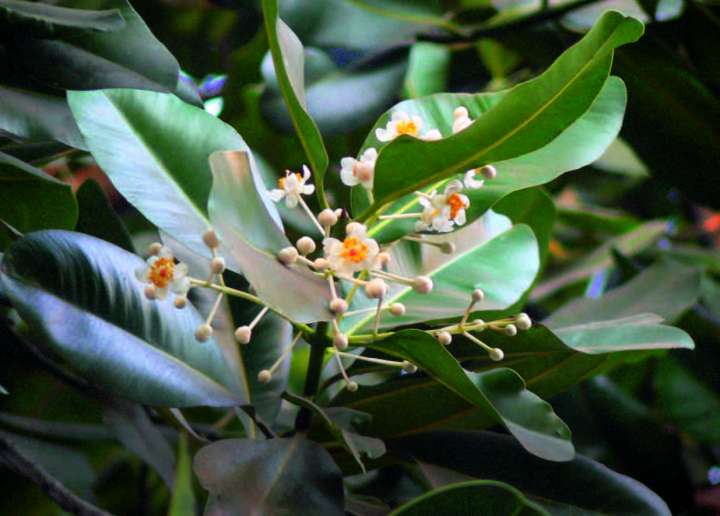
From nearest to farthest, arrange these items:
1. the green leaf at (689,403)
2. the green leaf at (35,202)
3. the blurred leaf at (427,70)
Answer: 1. the green leaf at (35,202)
2. the green leaf at (689,403)
3. the blurred leaf at (427,70)

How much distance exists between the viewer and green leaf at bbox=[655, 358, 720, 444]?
1041 millimetres

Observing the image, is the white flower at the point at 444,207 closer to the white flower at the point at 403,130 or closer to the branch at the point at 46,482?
the white flower at the point at 403,130

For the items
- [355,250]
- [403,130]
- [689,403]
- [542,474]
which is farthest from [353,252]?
[689,403]

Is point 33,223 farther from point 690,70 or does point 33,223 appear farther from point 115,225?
point 690,70

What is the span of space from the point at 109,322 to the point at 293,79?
19 cm

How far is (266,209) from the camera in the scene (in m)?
0.54

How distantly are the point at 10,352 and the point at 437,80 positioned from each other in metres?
0.71

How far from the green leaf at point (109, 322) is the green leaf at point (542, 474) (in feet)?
0.51

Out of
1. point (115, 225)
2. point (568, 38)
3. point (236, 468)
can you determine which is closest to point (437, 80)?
point (568, 38)

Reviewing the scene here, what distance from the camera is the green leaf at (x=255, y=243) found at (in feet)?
1.65

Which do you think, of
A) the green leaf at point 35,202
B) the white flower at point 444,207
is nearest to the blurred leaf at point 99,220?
the green leaf at point 35,202

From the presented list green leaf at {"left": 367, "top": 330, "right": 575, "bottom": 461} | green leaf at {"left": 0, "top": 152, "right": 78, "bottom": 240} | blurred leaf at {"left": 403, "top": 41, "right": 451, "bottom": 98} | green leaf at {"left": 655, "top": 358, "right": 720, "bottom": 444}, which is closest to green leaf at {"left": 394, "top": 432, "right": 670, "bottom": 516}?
green leaf at {"left": 367, "top": 330, "right": 575, "bottom": 461}

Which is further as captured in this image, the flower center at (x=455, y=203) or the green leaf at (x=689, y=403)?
the green leaf at (x=689, y=403)

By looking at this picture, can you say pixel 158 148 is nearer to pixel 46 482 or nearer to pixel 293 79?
pixel 293 79
